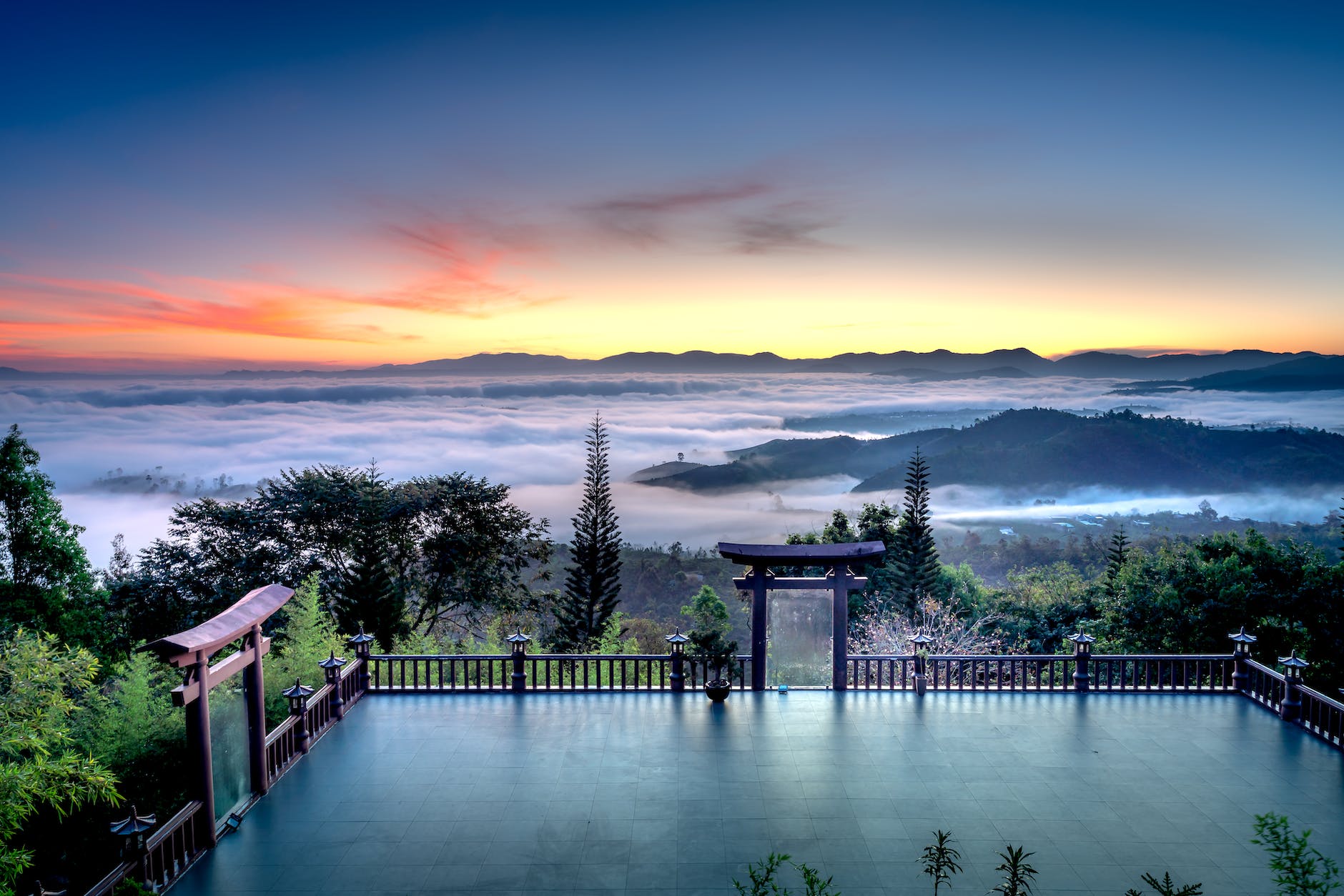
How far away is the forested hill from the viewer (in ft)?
245

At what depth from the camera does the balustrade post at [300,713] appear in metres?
9.19

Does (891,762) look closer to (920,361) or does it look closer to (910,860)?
(910,860)

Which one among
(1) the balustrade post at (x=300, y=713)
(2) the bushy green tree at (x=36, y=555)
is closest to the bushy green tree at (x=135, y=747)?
(1) the balustrade post at (x=300, y=713)

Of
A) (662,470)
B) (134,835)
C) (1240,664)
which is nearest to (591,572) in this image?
(1240,664)

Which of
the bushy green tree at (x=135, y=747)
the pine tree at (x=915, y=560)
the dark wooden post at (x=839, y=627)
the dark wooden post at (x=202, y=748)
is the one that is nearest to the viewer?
the dark wooden post at (x=202, y=748)

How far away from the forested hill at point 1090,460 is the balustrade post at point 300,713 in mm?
68486

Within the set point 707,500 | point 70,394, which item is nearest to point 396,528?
point 707,500

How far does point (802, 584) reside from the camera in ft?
37.4

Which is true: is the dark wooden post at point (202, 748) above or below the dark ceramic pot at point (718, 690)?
above

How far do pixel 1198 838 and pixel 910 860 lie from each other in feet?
9.17

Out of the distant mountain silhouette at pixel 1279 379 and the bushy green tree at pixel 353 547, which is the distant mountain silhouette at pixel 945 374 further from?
the bushy green tree at pixel 353 547

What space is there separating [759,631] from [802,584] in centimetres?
90

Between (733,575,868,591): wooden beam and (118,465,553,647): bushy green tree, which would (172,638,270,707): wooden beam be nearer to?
(733,575,868,591): wooden beam

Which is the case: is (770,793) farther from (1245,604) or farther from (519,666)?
(1245,604)
